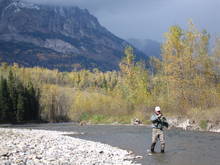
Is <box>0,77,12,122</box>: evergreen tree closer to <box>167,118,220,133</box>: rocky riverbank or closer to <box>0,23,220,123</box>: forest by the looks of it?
<box>0,23,220,123</box>: forest

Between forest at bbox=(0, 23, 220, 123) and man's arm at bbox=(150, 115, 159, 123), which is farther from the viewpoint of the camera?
forest at bbox=(0, 23, 220, 123)

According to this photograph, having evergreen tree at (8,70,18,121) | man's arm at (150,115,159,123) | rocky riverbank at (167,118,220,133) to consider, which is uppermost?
evergreen tree at (8,70,18,121)

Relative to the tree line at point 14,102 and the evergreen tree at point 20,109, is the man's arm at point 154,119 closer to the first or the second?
the tree line at point 14,102

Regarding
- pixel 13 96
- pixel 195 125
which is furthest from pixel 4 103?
pixel 195 125

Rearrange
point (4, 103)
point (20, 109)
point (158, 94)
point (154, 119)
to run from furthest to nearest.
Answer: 1. point (20, 109)
2. point (4, 103)
3. point (158, 94)
4. point (154, 119)

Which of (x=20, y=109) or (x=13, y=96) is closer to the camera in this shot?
(x=20, y=109)

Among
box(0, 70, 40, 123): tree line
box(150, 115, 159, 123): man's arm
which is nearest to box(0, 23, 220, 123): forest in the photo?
box(0, 70, 40, 123): tree line

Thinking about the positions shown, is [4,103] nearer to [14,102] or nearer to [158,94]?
[14,102]

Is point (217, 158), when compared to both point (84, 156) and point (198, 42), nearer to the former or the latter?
point (84, 156)

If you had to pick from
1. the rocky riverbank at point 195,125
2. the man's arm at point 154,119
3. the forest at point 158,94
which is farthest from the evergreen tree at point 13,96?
the man's arm at point 154,119

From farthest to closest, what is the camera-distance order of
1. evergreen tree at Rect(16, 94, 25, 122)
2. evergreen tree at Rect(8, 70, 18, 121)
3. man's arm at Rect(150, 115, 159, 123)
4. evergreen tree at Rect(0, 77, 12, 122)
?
evergreen tree at Rect(16, 94, 25, 122) → evergreen tree at Rect(8, 70, 18, 121) → evergreen tree at Rect(0, 77, 12, 122) → man's arm at Rect(150, 115, 159, 123)

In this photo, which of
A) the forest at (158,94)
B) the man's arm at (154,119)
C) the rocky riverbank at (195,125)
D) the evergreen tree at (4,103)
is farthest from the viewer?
the evergreen tree at (4,103)

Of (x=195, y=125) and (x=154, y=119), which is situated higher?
(x=154, y=119)

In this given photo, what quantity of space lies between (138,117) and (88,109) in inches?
1005
